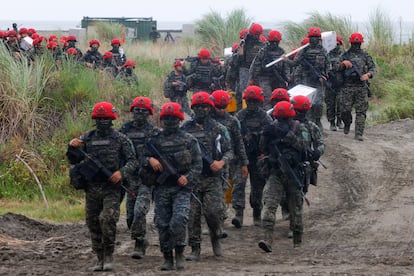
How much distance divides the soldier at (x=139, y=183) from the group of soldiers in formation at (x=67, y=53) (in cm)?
851

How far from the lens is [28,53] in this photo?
20969 mm

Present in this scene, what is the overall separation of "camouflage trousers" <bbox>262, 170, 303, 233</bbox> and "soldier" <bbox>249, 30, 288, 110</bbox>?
5.94 metres

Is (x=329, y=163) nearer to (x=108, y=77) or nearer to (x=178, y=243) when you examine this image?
(x=108, y=77)

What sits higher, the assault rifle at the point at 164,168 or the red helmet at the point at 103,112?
the red helmet at the point at 103,112

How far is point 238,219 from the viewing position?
43.5ft

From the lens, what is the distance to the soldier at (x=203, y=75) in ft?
64.1

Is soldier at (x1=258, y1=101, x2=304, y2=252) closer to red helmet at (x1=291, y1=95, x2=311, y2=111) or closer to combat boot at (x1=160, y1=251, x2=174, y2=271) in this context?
red helmet at (x1=291, y1=95, x2=311, y2=111)

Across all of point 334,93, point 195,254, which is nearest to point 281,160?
point 195,254

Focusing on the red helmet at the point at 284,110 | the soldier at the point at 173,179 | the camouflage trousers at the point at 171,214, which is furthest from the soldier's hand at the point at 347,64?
the camouflage trousers at the point at 171,214

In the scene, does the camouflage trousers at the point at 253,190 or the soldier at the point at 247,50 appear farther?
the soldier at the point at 247,50

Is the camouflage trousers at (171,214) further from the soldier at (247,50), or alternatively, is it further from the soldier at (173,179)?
the soldier at (247,50)

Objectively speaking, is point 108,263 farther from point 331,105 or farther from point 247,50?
point 331,105

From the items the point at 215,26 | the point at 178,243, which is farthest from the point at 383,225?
the point at 215,26

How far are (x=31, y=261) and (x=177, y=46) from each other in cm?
2579
